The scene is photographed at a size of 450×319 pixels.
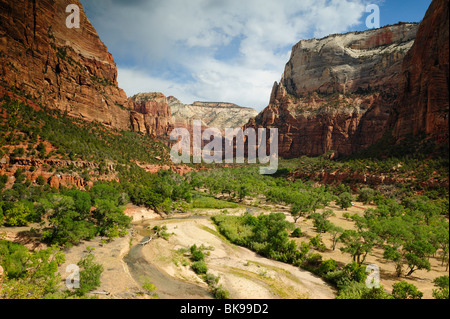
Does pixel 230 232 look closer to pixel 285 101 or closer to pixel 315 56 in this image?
pixel 285 101

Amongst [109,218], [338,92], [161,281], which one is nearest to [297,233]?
[161,281]

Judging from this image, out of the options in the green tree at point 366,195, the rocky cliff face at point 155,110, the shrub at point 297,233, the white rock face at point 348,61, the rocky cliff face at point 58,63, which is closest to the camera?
the shrub at point 297,233

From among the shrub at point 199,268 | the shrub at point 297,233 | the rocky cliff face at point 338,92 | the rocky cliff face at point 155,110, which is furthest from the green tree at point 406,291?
the rocky cliff face at point 155,110

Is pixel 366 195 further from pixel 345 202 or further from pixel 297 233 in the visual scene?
pixel 297 233

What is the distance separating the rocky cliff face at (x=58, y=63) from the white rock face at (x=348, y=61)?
113 meters

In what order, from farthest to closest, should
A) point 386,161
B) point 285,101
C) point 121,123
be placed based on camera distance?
point 285,101 → point 121,123 → point 386,161

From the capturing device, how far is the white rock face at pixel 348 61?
362 feet

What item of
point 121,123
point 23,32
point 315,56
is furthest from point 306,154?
point 23,32

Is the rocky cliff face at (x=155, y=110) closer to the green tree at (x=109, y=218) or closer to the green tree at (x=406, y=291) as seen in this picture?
the green tree at (x=109, y=218)

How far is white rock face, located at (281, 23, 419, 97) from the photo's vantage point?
362 feet

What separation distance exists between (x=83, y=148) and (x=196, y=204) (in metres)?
28.2

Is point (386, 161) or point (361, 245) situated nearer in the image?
point (361, 245)

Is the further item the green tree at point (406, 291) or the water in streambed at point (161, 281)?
the water in streambed at point (161, 281)
